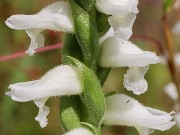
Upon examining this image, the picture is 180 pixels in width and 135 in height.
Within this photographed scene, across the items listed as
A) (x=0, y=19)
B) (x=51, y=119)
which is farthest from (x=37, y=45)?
(x=0, y=19)

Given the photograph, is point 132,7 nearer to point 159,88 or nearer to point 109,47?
point 109,47

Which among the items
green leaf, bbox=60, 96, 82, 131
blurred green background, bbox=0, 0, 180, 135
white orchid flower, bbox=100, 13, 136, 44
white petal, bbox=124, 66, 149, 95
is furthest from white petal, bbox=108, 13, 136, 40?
blurred green background, bbox=0, 0, 180, 135

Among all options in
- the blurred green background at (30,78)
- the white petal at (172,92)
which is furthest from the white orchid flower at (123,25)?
the blurred green background at (30,78)

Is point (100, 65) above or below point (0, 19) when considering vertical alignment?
above

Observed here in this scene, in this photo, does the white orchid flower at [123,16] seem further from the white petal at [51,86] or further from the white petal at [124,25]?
the white petal at [51,86]

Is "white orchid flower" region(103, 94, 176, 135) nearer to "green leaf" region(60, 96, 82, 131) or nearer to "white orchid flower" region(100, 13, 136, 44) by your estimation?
"green leaf" region(60, 96, 82, 131)

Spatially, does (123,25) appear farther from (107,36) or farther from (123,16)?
(107,36)
